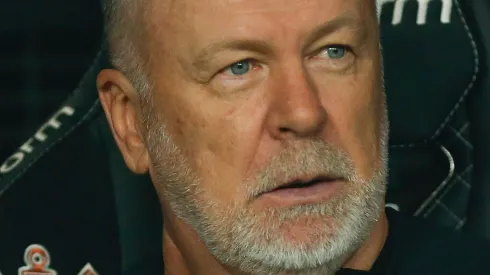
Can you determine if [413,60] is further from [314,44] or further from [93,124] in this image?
[93,124]

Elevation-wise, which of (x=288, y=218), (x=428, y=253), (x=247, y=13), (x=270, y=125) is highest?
(x=247, y=13)

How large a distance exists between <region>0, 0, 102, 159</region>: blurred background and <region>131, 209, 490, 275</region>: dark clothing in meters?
0.73

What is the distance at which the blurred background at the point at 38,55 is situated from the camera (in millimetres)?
1796

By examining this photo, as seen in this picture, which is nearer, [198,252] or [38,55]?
[198,252]

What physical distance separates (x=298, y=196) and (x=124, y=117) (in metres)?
0.32

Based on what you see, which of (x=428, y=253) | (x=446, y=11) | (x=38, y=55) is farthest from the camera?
(x=38, y=55)

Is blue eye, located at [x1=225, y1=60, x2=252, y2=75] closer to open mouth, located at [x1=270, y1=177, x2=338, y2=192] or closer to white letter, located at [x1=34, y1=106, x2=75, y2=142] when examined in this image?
open mouth, located at [x1=270, y1=177, x2=338, y2=192]

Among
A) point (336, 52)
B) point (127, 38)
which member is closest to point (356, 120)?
point (336, 52)

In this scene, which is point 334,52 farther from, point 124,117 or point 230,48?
point 124,117

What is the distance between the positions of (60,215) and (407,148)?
1.76ft

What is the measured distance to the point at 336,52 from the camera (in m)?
1.23

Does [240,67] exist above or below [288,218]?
above

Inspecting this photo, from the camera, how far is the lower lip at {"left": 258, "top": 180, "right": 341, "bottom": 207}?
1172 mm

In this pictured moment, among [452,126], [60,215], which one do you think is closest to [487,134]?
[452,126]
